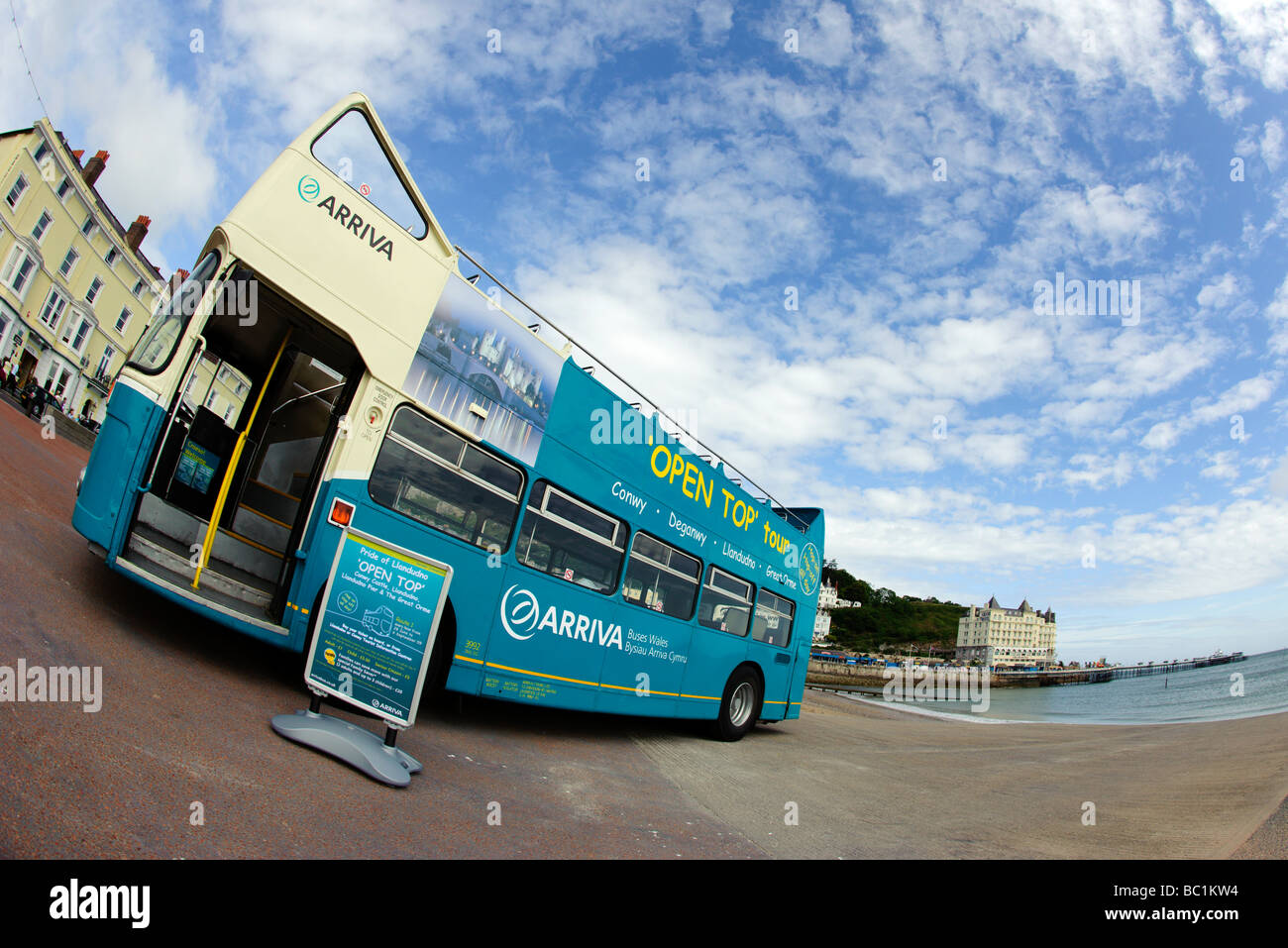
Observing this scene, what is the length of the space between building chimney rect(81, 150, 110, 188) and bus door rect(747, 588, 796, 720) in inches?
1856

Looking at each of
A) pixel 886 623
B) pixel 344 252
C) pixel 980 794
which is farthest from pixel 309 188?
pixel 886 623

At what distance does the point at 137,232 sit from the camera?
42.2 m

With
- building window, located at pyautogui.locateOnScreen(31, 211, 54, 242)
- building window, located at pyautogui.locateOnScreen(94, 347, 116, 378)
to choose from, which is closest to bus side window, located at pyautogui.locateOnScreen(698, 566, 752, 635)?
building window, located at pyautogui.locateOnScreen(31, 211, 54, 242)

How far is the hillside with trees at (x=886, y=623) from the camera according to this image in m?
131

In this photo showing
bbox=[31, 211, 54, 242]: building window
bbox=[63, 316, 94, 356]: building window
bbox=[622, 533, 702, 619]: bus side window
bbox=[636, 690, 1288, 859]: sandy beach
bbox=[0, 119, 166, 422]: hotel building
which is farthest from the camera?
bbox=[63, 316, 94, 356]: building window

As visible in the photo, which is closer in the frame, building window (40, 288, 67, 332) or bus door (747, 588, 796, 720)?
bus door (747, 588, 796, 720)

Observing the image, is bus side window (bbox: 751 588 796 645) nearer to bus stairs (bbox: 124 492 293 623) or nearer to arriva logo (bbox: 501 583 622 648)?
arriva logo (bbox: 501 583 622 648)

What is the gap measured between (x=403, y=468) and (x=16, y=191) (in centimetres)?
4119

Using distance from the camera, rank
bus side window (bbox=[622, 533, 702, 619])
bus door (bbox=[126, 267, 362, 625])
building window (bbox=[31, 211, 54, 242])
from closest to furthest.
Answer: bus door (bbox=[126, 267, 362, 625]) → bus side window (bbox=[622, 533, 702, 619]) → building window (bbox=[31, 211, 54, 242])

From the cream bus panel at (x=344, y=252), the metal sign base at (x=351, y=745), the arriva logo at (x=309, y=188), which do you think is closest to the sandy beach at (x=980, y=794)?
the metal sign base at (x=351, y=745)

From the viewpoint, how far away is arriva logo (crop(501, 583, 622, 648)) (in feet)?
20.8

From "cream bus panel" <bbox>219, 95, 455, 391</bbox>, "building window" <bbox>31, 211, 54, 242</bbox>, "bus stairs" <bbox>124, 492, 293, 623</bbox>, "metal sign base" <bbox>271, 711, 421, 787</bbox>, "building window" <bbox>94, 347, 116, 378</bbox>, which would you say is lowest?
"metal sign base" <bbox>271, 711, 421, 787</bbox>
